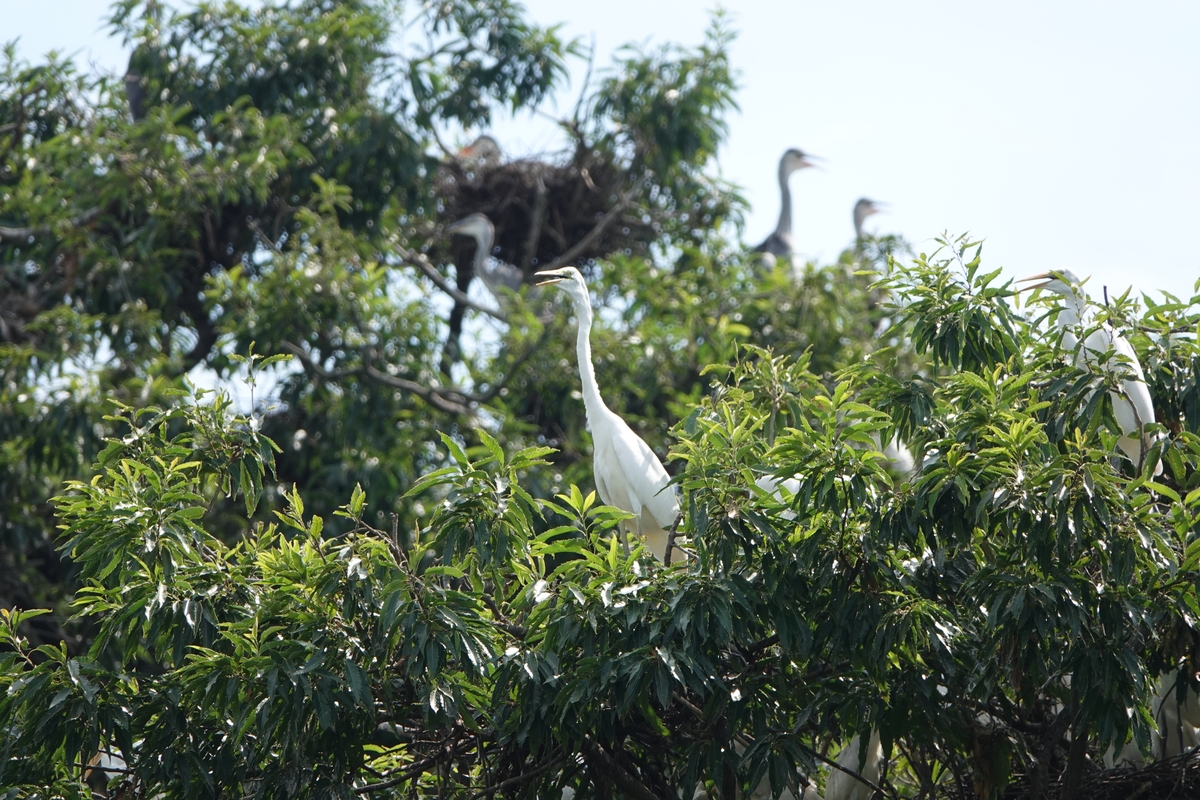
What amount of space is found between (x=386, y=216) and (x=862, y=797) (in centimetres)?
465

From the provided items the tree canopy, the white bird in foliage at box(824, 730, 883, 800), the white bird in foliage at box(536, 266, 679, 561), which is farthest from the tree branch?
the white bird in foliage at box(536, 266, 679, 561)

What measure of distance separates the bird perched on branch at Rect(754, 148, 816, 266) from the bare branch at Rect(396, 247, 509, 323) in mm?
2854

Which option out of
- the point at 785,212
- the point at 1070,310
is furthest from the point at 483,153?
the point at 1070,310

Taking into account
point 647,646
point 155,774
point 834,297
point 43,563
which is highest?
point 834,297

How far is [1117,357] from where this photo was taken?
3.49 meters

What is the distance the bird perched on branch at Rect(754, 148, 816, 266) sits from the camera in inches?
437

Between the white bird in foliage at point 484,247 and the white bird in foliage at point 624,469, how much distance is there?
12.9ft

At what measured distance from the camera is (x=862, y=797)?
4.28 m

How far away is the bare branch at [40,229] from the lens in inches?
271

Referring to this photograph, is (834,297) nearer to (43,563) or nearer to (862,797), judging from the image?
(862,797)

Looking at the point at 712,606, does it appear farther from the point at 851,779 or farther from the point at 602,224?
the point at 602,224

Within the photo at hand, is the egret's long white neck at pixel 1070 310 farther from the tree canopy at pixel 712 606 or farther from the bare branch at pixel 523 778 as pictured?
the bare branch at pixel 523 778

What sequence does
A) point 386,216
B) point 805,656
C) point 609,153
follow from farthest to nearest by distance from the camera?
point 609,153 < point 386,216 < point 805,656

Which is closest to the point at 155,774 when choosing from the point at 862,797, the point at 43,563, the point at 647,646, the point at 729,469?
the point at 647,646
